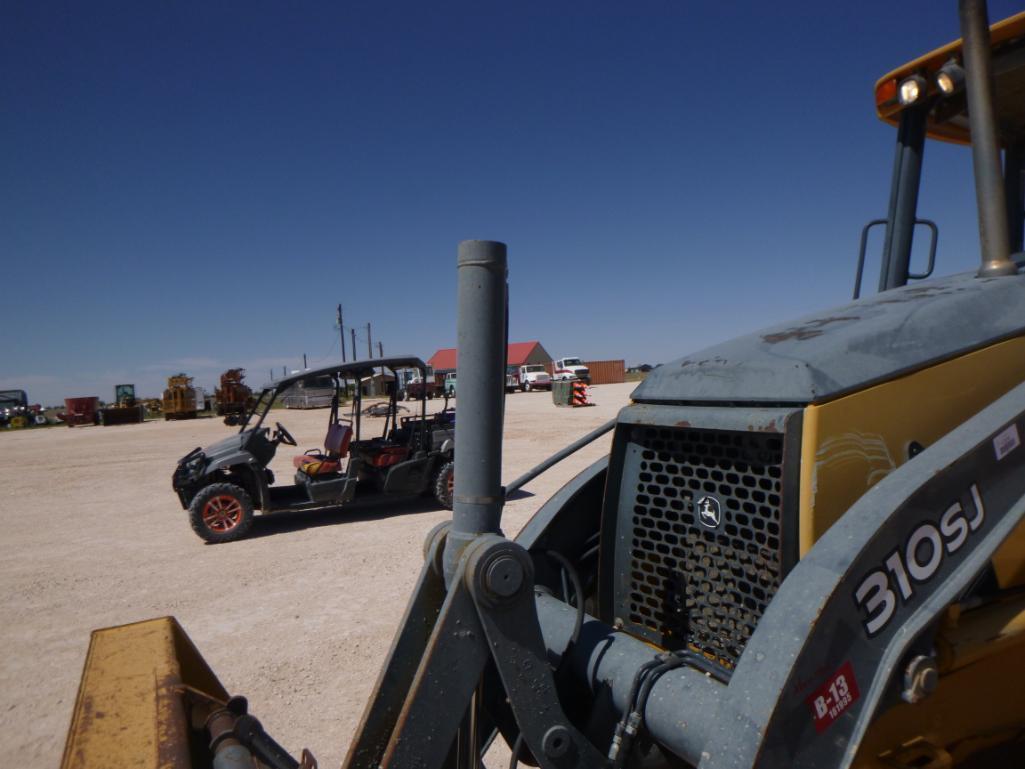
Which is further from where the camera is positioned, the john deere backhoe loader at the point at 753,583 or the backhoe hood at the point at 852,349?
the backhoe hood at the point at 852,349

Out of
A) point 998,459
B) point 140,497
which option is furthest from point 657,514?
point 140,497

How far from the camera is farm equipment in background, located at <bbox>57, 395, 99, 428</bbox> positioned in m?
30.6

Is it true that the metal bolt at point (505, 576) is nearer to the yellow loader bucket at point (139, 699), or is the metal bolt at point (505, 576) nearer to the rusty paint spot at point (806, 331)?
the yellow loader bucket at point (139, 699)

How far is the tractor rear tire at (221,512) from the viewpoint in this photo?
7.07 m

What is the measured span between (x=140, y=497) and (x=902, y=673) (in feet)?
36.0

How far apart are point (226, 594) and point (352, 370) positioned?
3.24 m

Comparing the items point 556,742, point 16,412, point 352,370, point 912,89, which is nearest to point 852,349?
point 556,742

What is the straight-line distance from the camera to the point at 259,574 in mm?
5891

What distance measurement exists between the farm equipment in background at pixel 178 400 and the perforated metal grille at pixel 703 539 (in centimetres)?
3308

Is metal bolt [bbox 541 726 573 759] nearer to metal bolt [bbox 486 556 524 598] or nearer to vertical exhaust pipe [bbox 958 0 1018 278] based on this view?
metal bolt [bbox 486 556 524 598]

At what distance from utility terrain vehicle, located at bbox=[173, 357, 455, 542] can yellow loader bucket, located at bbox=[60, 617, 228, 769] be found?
523 centimetres

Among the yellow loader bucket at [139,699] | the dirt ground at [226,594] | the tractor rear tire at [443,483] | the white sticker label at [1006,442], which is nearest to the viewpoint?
the white sticker label at [1006,442]

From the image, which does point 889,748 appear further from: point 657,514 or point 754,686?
point 657,514

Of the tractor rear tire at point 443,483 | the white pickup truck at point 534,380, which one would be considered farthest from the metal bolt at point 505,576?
the white pickup truck at point 534,380
